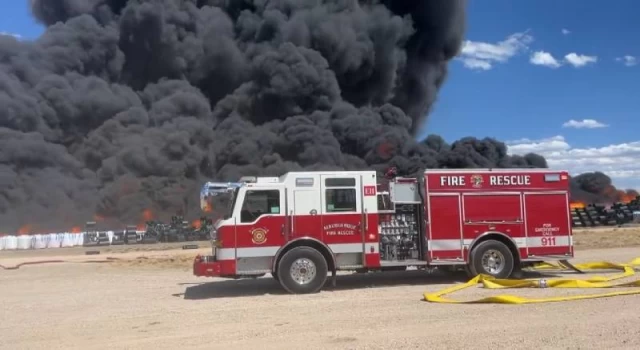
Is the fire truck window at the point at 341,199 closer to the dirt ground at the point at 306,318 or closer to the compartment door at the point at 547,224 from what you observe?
the dirt ground at the point at 306,318

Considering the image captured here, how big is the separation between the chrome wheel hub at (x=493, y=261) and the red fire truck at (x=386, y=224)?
0.06ft

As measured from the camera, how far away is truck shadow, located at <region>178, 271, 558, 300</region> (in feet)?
42.1

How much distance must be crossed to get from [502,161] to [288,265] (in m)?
52.9

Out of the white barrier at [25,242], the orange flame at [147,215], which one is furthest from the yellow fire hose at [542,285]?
the orange flame at [147,215]

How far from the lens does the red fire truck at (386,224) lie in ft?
40.1

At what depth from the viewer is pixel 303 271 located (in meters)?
12.2

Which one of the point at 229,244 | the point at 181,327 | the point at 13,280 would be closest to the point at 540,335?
the point at 181,327

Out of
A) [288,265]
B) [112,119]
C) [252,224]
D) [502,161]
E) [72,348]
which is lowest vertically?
[72,348]

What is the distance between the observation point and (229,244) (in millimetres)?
12156

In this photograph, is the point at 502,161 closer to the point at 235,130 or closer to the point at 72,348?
the point at 235,130

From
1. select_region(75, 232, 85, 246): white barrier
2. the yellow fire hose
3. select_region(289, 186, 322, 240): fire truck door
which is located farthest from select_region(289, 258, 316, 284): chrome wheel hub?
select_region(75, 232, 85, 246): white barrier

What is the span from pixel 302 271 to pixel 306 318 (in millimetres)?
2819

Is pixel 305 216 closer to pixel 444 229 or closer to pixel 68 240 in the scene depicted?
pixel 444 229

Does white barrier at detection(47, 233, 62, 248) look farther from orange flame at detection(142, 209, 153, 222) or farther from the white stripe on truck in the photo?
the white stripe on truck
